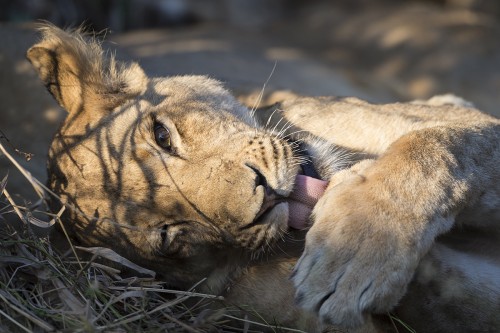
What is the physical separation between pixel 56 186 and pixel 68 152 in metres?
0.13

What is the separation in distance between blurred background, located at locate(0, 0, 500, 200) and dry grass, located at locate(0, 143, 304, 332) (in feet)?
4.25

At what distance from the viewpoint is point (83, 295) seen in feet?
8.71

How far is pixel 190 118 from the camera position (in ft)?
9.46

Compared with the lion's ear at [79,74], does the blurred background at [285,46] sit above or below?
below

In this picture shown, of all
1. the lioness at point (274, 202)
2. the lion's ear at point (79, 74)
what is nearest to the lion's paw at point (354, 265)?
the lioness at point (274, 202)

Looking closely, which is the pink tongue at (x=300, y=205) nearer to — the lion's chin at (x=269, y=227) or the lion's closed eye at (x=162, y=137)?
the lion's chin at (x=269, y=227)

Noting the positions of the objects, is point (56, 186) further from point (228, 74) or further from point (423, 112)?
point (228, 74)

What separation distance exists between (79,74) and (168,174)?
2.32ft

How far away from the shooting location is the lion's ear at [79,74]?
3146 mm

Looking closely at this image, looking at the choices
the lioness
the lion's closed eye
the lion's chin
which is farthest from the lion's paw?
the lion's closed eye

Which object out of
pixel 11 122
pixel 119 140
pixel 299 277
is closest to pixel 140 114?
Answer: pixel 119 140

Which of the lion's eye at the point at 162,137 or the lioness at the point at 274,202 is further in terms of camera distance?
the lion's eye at the point at 162,137

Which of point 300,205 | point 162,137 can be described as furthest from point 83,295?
point 300,205

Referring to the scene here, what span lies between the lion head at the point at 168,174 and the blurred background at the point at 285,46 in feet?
3.50
